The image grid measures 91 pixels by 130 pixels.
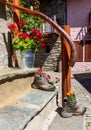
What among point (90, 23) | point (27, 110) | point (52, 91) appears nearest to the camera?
point (27, 110)

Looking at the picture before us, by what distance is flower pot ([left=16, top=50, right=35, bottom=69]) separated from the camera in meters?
4.49

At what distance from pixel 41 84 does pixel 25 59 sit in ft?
1.62

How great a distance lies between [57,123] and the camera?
3.89m

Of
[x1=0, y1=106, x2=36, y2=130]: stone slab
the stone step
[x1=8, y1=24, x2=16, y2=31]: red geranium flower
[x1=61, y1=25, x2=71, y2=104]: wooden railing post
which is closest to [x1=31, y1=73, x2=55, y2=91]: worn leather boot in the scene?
the stone step

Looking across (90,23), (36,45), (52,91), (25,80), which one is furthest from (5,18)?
(90,23)

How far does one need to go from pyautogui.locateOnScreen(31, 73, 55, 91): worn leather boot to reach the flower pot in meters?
0.27

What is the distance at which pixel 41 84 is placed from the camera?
4.50 meters

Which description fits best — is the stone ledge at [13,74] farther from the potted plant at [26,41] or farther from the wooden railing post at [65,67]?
the wooden railing post at [65,67]

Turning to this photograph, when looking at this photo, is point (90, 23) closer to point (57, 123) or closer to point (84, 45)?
point (84, 45)

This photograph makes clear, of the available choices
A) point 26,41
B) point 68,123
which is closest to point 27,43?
point 26,41

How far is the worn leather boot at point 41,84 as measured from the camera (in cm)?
445

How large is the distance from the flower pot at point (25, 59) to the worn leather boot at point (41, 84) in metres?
0.27

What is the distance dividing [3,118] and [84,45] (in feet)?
49.3

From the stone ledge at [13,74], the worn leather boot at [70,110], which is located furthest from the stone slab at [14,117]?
the worn leather boot at [70,110]
